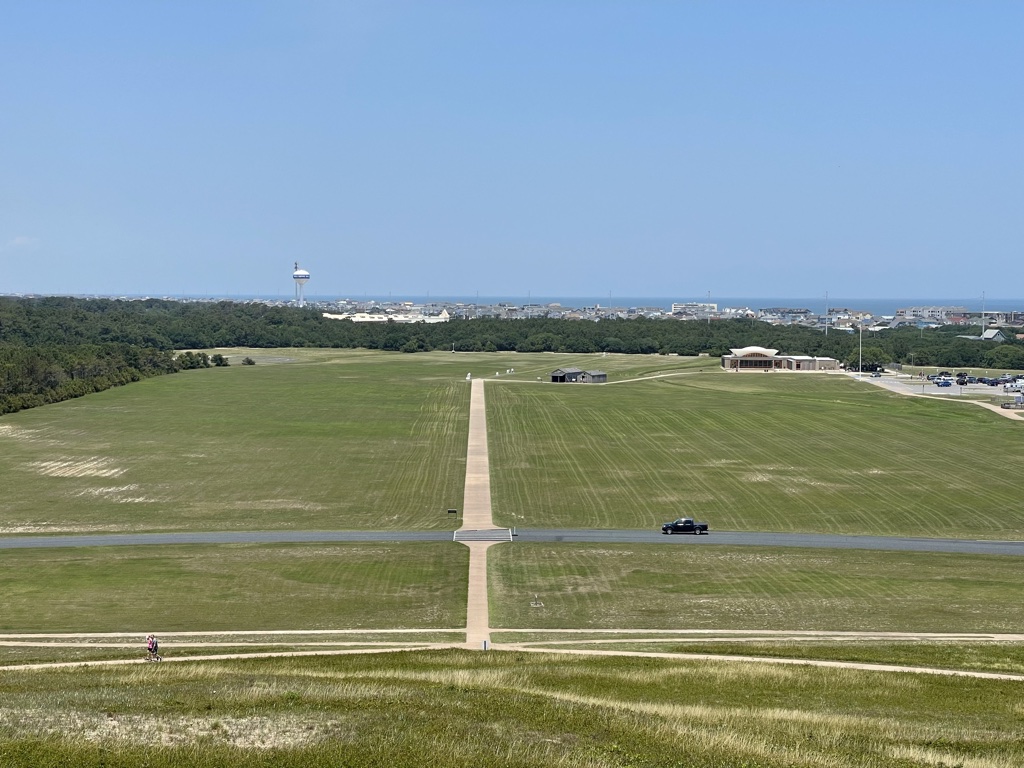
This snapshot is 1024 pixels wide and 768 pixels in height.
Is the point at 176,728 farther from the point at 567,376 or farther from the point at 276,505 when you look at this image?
the point at 567,376

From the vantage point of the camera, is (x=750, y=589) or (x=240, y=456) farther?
(x=240, y=456)

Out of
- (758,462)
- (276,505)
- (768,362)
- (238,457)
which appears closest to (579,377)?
(768,362)

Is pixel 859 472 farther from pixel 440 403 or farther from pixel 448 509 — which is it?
pixel 440 403

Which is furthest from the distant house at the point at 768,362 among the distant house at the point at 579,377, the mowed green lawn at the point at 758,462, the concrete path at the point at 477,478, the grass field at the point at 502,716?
the grass field at the point at 502,716

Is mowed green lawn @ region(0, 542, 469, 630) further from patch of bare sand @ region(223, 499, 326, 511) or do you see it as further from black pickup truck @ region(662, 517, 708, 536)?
black pickup truck @ region(662, 517, 708, 536)

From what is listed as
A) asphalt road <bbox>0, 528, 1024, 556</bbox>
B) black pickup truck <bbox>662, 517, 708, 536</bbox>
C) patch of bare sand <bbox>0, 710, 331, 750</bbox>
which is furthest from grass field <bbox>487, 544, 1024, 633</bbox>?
patch of bare sand <bbox>0, 710, 331, 750</bbox>

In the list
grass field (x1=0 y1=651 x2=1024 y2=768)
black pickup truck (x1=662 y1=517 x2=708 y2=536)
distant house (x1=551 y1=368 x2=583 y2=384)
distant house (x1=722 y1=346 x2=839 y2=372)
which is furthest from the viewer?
distant house (x1=722 y1=346 x2=839 y2=372)

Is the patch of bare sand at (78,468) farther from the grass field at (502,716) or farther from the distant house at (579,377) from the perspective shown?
the distant house at (579,377)
